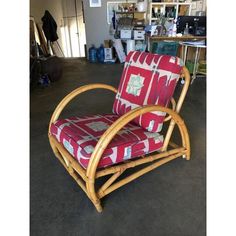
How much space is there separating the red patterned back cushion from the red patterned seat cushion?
0.11m

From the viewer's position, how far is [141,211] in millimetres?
1359

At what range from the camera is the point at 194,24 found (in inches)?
155

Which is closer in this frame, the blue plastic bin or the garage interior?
the garage interior

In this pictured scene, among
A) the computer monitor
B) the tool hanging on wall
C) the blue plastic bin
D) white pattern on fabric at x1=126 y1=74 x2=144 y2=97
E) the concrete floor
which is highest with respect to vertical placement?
the tool hanging on wall

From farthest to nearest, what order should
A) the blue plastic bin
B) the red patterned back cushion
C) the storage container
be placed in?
the storage container < the blue plastic bin < the red patterned back cushion

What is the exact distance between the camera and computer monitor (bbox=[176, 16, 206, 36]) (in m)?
3.89

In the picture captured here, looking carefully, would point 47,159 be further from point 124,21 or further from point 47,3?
point 47,3

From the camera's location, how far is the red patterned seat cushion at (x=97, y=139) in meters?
1.28

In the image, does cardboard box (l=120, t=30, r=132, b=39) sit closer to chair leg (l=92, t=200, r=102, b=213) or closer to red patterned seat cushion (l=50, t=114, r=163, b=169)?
red patterned seat cushion (l=50, t=114, r=163, b=169)

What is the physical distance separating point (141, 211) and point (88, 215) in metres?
0.33

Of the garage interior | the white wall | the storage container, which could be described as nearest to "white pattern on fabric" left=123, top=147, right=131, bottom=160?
the garage interior

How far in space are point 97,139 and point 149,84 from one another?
0.56 metres

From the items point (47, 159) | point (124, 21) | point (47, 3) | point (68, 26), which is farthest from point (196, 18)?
point (68, 26)

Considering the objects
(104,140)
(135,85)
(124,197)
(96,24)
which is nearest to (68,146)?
(104,140)
